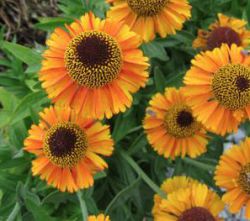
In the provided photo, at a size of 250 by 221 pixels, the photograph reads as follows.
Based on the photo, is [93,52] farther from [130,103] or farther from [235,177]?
[235,177]

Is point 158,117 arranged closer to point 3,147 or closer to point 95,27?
point 95,27

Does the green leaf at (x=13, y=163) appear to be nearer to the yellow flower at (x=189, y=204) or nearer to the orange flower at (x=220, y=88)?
the yellow flower at (x=189, y=204)

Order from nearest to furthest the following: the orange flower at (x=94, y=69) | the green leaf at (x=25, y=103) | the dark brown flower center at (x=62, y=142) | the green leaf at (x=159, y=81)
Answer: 1. the orange flower at (x=94, y=69)
2. the dark brown flower center at (x=62, y=142)
3. the green leaf at (x=25, y=103)
4. the green leaf at (x=159, y=81)

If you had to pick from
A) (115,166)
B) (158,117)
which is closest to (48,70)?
(158,117)

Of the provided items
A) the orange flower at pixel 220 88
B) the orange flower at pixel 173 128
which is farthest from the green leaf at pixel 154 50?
the orange flower at pixel 220 88

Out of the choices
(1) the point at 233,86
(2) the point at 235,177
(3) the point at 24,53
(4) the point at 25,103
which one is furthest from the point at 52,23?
(2) the point at 235,177
